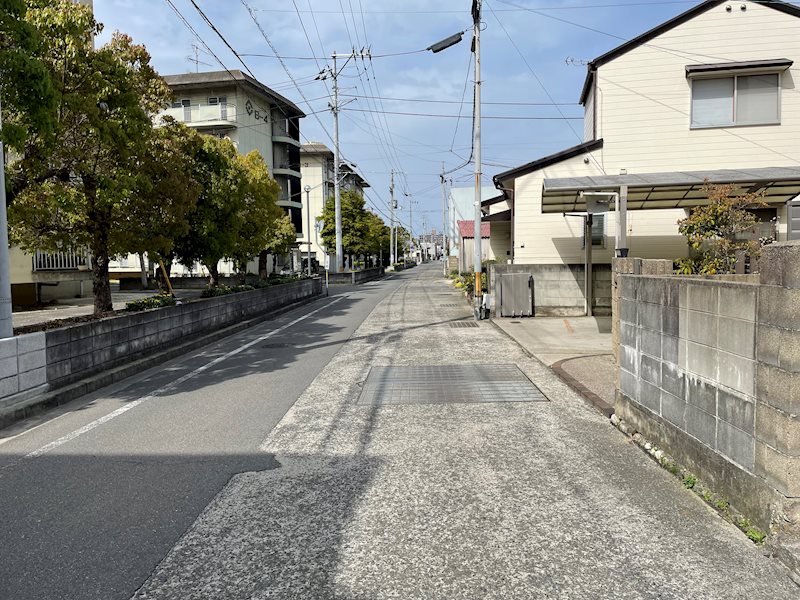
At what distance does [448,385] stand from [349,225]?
4375 cm

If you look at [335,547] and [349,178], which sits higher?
[349,178]

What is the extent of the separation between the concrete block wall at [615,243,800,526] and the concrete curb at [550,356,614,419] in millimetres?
940

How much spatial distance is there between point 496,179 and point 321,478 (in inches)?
574

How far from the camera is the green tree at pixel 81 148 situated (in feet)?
29.1

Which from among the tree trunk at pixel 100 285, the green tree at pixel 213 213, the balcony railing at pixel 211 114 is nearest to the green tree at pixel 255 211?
the green tree at pixel 213 213

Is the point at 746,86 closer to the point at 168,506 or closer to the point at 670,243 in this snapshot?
the point at 670,243

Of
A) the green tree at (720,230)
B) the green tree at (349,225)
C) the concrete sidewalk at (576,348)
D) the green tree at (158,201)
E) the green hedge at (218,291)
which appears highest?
the green tree at (349,225)

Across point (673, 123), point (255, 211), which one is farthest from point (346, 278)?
point (673, 123)

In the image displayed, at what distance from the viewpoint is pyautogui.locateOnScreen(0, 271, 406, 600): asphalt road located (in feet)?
10.7

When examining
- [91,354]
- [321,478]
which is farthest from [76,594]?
[91,354]

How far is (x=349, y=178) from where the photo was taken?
3250 inches

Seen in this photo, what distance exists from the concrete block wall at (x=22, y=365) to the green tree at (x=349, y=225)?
42.2 metres

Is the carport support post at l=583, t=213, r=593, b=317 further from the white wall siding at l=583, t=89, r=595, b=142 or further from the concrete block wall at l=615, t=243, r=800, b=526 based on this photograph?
the concrete block wall at l=615, t=243, r=800, b=526

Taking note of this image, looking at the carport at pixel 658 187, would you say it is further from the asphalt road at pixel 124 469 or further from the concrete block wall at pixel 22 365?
the concrete block wall at pixel 22 365
